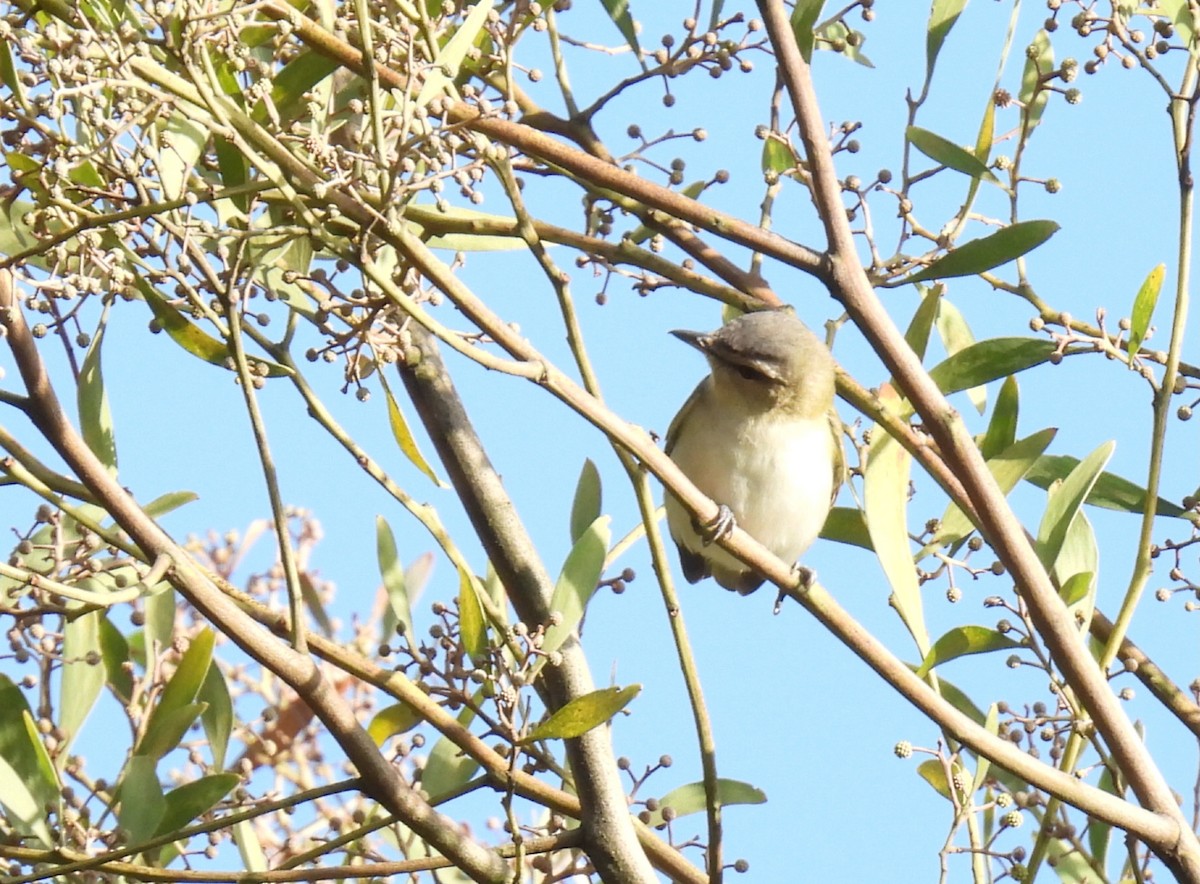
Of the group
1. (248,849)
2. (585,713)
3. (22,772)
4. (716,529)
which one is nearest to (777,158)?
(716,529)

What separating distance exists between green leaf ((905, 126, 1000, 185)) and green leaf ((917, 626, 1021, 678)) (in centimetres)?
78

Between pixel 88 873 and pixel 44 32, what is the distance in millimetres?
1130

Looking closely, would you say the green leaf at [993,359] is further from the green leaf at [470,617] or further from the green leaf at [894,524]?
the green leaf at [470,617]

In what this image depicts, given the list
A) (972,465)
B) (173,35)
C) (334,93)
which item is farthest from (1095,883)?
(173,35)

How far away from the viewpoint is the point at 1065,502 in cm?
235

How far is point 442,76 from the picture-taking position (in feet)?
6.33

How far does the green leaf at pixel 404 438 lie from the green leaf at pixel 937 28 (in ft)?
3.53

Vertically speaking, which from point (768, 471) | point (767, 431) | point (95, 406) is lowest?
point (95, 406)

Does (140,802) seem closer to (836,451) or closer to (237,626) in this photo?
(237,626)

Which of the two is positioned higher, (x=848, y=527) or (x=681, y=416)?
(x=681, y=416)

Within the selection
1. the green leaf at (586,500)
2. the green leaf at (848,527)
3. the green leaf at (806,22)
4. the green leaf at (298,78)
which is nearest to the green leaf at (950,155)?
the green leaf at (806,22)

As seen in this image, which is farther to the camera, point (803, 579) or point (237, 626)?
point (803, 579)

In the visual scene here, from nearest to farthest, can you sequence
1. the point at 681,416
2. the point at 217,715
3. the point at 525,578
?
the point at 217,715
the point at 525,578
the point at 681,416

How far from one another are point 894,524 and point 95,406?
126 cm
